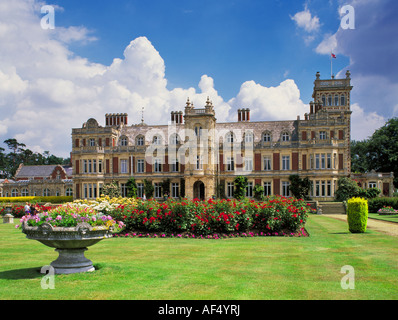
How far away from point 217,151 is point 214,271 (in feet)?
127

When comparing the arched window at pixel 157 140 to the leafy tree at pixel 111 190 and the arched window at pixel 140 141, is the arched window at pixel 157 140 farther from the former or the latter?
the leafy tree at pixel 111 190

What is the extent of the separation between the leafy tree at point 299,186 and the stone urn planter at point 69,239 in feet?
125

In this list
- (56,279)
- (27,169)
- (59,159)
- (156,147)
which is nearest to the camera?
(56,279)

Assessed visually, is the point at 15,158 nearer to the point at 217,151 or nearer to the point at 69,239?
the point at 217,151

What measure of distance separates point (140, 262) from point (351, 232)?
1222 centimetres

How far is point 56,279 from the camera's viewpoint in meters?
9.20

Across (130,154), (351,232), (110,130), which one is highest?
(110,130)

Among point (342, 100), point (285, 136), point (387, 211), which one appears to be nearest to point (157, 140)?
point (285, 136)

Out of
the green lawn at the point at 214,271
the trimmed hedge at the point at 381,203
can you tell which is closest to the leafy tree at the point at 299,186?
the trimmed hedge at the point at 381,203

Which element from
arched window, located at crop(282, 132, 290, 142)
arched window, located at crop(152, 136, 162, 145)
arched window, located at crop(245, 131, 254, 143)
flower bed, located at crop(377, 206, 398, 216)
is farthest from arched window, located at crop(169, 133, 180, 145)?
flower bed, located at crop(377, 206, 398, 216)

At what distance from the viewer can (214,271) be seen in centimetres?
1017

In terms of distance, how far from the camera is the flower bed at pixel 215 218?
1912 cm

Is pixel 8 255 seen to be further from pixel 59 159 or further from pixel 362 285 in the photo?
pixel 59 159
